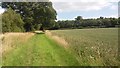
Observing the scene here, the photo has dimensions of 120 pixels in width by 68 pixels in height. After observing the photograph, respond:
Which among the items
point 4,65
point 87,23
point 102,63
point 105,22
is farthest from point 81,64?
point 87,23

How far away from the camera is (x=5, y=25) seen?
4212 centimetres

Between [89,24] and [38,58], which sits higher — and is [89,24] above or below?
below

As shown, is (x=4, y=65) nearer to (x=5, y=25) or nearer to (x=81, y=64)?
(x=81, y=64)

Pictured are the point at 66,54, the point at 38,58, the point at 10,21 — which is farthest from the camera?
the point at 10,21

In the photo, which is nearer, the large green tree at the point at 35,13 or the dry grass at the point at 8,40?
the dry grass at the point at 8,40

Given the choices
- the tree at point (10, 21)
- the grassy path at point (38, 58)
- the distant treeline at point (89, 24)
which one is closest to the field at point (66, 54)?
the grassy path at point (38, 58)

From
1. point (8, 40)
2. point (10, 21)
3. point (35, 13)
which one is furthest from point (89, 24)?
point (8, 40)

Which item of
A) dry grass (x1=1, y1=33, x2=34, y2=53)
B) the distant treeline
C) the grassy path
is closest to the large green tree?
dry grass (x1=1, y1=33, x2=34, y2=53)

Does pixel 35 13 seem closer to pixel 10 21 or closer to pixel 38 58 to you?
pixel 10 21

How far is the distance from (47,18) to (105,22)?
5276 centimetres

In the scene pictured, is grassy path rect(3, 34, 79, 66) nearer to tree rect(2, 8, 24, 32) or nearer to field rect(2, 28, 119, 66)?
field rect(2, 28, 119, 66)

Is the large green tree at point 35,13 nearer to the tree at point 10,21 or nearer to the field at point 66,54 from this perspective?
the tree at point 10,21

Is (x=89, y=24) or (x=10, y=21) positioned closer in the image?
(x=10, y=21)

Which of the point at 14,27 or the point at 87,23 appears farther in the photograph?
the point at 87,23
